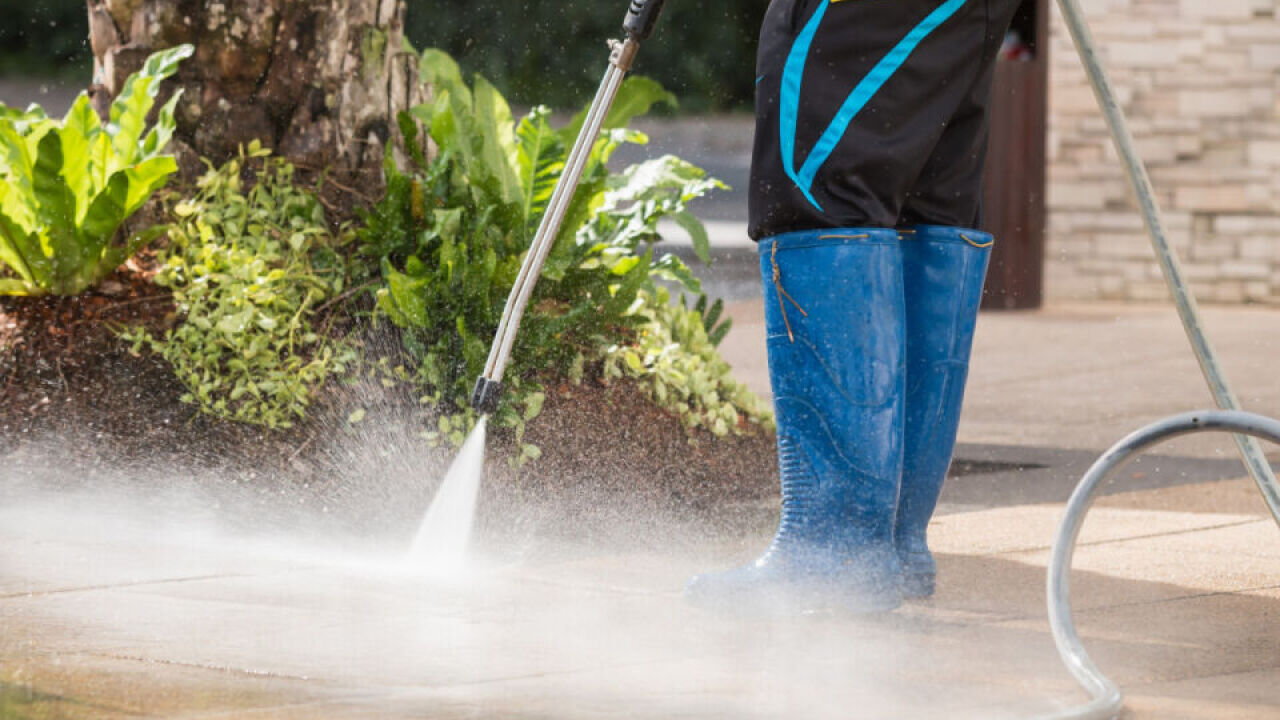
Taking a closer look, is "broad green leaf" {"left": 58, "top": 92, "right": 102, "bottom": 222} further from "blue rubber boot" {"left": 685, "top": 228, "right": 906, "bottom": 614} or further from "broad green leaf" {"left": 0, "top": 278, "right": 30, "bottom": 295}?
"blue rubber boot" {"left": 685, "top": 228, "right": 906, "bottom": 614}

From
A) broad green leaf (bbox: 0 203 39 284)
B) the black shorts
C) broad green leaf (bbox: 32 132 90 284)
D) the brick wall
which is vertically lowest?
the brick wall

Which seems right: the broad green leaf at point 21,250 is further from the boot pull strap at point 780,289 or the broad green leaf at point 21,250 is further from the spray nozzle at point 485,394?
the boot pull strap at point 780,289

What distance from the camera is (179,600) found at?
3.24 m

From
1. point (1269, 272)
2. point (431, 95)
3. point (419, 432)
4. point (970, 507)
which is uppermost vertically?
point (431, 95)

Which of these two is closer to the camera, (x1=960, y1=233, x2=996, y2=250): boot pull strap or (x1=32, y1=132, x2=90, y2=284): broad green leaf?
(x1=960, y1=233, x2=996, y2=250): boot pull strap

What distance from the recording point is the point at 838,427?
10.3 feet

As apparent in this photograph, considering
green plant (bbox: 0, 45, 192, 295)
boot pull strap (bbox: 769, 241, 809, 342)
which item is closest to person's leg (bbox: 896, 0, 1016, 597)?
boot pull strap (bbox: 769, 241, 809, 342)

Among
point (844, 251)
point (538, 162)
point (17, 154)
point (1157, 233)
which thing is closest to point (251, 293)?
point (17, 154)

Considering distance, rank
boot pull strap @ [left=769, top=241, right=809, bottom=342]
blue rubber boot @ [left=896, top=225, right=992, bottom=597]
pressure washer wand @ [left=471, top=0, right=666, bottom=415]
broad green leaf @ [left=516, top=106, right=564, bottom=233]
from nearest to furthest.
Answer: boot pull strap @ [left=769, top=241, right=809, bottom=342] < blue rubber boot @ [left=896, top=225, right=992, bottom=597] < pressure washer wand @ [left=471, top=0, right=666, bottom=415] < broad green leaf @ [left=516, top=106, right=564, bottom=233]

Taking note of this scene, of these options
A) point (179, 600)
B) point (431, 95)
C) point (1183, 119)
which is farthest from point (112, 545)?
point (1183, 119)

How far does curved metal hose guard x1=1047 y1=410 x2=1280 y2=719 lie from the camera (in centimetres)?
244

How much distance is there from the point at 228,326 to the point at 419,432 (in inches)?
19.9

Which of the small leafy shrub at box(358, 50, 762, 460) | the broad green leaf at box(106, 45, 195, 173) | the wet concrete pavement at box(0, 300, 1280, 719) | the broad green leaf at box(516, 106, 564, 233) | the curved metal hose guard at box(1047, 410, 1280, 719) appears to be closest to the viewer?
the curved metal hose guard at box(1047, 410, 1280, 719)

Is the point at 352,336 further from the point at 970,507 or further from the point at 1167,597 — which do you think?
the point at 1167,597
